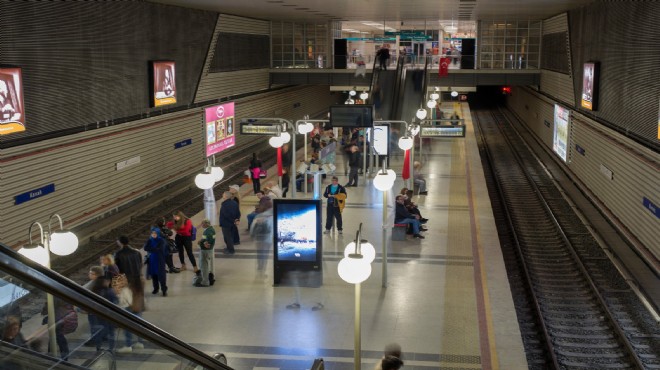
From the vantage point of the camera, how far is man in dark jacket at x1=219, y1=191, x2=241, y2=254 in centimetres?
1591

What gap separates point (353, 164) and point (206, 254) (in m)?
11.5

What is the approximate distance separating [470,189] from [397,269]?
34.0 feet

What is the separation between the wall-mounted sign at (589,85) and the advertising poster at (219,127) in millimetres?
13449

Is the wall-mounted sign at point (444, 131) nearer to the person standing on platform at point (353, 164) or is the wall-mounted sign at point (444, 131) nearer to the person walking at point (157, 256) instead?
the person standing on platform at point (353, 164)

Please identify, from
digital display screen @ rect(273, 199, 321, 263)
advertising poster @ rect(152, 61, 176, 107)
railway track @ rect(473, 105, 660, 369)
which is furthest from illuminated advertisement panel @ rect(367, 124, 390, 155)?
digital display screen @ rect(273, 199, 321, 263)

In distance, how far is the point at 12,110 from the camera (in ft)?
53.4

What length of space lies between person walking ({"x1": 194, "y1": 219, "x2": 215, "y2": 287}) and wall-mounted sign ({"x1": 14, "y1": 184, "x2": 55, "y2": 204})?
16.2 ft

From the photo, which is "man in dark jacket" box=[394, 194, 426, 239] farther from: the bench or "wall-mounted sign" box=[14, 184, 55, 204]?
"wall-mounted sign" box=[14, 184, 55, 204]

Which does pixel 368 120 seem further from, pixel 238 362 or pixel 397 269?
pixel 238 362

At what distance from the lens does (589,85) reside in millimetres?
24812

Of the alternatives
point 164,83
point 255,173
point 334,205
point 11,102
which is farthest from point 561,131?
point 11,102

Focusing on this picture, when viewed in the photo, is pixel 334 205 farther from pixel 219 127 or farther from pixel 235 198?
pixel 219 127

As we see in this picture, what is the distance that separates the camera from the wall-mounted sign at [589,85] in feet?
78.5

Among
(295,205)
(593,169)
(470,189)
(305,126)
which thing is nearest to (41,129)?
(295,205)
